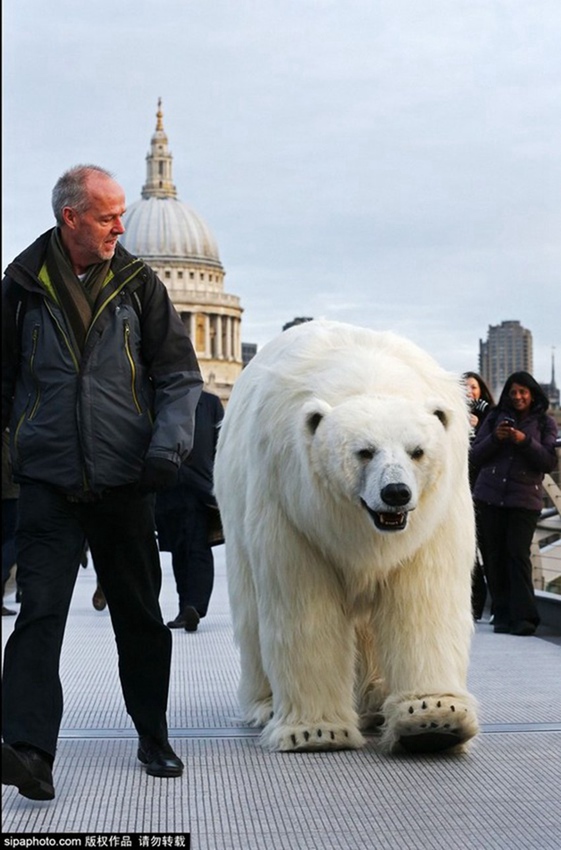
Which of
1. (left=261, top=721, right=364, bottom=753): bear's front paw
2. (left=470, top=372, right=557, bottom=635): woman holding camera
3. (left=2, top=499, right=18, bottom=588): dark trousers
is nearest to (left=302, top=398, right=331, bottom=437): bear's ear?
(left=261, top=721, right=364, bottom=753): bear's front paw

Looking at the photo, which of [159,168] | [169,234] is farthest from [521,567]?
[159,168]

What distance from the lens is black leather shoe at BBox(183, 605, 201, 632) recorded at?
9.29 meters

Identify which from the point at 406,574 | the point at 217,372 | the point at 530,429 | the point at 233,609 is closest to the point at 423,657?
the point at 406,574

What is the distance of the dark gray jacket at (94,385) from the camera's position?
447cm

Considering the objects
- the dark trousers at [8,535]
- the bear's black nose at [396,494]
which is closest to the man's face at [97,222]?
the bear's black nose at [396,494]

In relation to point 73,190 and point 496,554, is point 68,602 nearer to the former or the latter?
point 73,190

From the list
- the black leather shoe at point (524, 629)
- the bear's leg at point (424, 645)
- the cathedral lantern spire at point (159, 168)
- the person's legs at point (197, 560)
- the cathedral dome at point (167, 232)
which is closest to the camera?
the bear's leg at point (424, 645)

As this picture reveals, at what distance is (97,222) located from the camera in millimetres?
4539

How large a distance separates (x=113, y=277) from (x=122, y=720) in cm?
200

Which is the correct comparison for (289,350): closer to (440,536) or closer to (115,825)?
(440,536)

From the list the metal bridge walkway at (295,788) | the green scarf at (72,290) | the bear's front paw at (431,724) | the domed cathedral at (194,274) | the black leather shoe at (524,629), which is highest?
the domed cathedral at (194,274)

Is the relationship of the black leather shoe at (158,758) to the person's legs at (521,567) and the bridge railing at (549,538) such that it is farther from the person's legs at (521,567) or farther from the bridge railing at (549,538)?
the bridge railing at (549,538)

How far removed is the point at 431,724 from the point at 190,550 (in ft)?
16.7

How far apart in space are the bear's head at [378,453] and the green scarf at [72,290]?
32.4 inches
